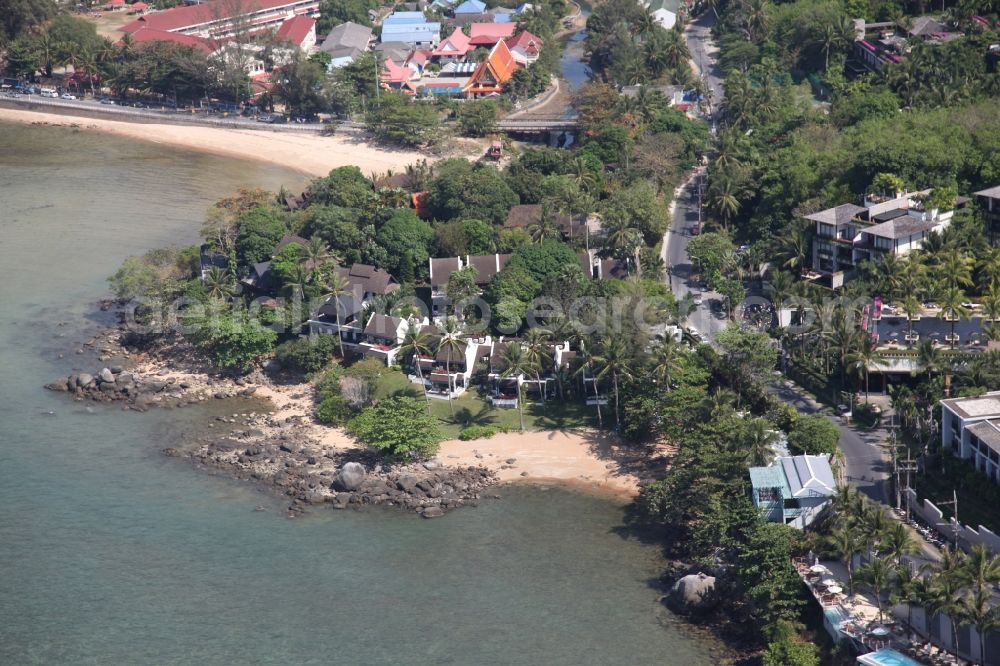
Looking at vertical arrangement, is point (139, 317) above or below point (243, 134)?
below

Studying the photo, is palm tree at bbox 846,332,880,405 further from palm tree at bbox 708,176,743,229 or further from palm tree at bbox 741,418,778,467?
palm tree at bbox 708,176,743,229

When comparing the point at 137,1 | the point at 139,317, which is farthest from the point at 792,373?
the point at 137,1

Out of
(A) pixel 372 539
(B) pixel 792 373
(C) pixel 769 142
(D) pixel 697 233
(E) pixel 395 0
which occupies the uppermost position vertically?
(E) pixel 395 0

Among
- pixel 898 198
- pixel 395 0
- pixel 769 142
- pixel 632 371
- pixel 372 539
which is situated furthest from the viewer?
pixel 395 0

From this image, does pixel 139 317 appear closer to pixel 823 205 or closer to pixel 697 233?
pixel 697 233

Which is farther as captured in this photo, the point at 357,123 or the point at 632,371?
the point at 357,123

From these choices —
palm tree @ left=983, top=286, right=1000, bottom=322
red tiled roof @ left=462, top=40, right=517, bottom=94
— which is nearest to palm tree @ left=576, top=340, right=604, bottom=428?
palm tree @ left=983, top=286, right=1000, bottom=322

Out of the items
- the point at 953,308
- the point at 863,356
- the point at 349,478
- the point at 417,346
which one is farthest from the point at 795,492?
the point at 417,346
